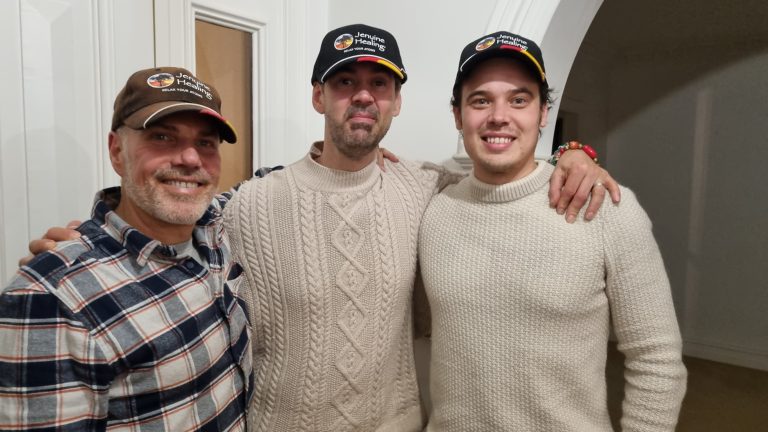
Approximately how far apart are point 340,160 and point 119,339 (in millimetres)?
692

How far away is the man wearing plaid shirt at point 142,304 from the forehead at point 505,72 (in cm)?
63

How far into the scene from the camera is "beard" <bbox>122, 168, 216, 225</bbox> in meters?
1.07

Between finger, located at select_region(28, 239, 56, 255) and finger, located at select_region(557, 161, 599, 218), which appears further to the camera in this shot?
finger, located at select_region(557, 161, 599, 218)

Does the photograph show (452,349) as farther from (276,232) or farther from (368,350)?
(276,232)

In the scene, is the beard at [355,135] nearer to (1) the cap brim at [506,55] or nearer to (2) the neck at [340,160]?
(2) the neck at [340,160]

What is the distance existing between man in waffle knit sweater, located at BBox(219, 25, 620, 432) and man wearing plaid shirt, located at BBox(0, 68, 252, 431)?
133 millimetres

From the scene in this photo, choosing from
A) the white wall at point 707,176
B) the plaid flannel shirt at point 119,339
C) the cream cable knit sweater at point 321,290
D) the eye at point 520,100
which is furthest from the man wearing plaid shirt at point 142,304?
the white wall at point 707,176

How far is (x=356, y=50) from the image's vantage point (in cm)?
132

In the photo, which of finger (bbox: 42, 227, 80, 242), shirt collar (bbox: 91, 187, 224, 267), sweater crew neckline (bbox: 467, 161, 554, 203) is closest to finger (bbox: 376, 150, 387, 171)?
sweater crew neckline (bbox: 467, 161, 554, 203)

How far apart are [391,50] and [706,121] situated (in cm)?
378

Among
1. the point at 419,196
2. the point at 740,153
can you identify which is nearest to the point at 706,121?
the point at 740,153

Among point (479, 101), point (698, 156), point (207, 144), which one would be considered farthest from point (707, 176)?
point (207, 144)

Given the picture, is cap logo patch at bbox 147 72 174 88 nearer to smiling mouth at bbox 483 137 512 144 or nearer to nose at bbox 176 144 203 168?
nose at bbox 176 144 203 168

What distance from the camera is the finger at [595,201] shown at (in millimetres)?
1191
